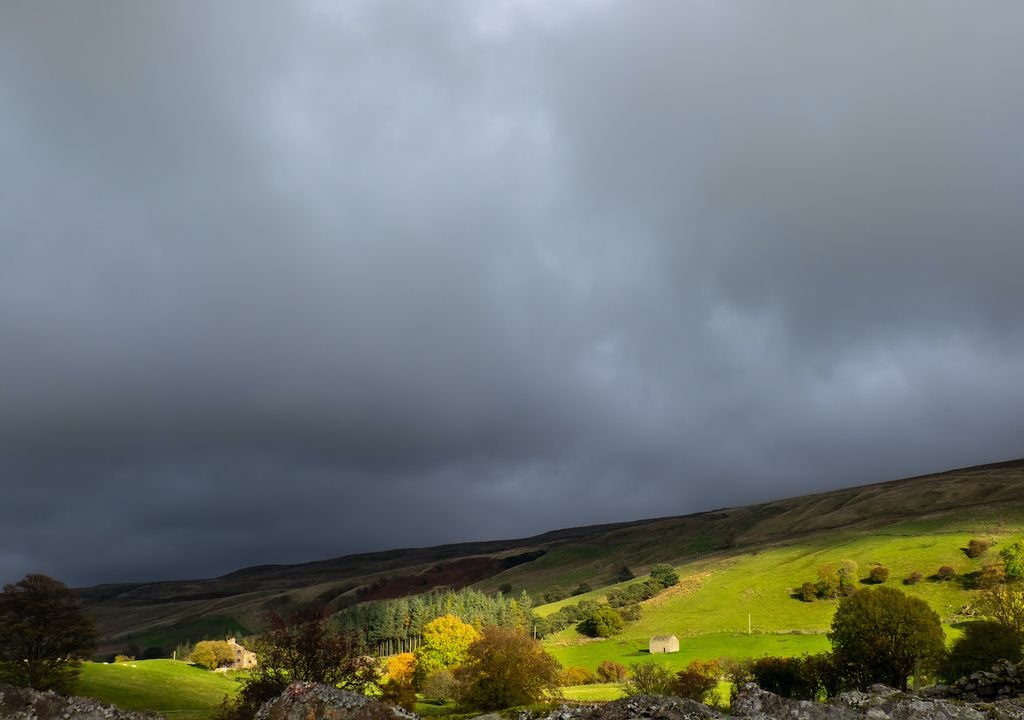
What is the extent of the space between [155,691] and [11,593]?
31828 mm

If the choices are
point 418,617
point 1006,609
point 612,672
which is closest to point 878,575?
point 1006,609

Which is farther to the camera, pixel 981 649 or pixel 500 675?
pixel 500 675

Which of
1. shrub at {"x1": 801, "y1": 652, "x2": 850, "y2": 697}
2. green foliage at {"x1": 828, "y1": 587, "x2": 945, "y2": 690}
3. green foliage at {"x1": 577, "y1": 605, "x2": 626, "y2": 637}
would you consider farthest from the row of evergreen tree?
green foliage at {"x1": 828, "y1": 587, "x2": 945, "y2": 690}

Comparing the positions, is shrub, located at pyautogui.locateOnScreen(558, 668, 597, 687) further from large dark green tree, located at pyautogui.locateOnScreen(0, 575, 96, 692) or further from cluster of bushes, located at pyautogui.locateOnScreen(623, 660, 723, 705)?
large dark green tree, located at pyautogui.locateOnScreen(0, 575, 96, 692)

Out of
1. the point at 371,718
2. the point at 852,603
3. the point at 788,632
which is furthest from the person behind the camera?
the point at 788,632

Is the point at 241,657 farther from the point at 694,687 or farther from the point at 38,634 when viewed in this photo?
the point at 694,687

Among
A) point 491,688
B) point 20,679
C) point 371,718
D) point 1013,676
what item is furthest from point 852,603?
point 20,679

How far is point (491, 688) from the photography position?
69000mm

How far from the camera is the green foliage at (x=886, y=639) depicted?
69.8 m

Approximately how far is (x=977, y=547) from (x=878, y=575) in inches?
952

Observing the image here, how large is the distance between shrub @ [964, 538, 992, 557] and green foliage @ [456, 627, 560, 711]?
130 m

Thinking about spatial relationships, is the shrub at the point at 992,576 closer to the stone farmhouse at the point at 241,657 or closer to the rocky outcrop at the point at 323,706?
the rocky outcrop at the point at 323,706

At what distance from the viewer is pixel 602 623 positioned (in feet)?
550

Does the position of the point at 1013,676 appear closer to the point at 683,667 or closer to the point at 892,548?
the point at 683,667
